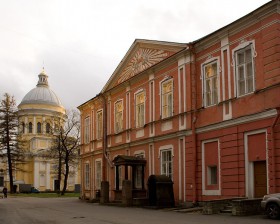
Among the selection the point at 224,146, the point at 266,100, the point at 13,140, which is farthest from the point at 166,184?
the point at 13,140

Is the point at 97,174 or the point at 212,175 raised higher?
the point at 212,175

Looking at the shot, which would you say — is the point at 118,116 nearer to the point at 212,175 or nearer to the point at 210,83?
the point at 210,83

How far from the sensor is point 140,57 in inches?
1168

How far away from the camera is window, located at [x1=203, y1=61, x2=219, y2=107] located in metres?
22.4

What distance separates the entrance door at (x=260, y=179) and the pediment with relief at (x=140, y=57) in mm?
8178

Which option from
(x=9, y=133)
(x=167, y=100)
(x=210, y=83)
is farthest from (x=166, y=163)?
(x=9, y=133)

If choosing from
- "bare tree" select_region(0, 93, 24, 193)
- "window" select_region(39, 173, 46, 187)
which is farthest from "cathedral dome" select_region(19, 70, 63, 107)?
"bare tree" select_region(0, 93, 24, 193)

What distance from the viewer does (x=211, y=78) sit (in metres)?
22.8

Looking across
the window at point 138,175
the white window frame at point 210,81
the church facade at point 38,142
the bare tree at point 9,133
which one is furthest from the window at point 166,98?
the church facade at point 38,142

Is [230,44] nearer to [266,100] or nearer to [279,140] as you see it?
[266,100]

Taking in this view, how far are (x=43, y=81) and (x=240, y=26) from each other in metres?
78.8

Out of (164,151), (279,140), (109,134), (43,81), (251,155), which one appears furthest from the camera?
(43,81)

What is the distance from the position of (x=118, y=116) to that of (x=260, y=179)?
50.5 ft

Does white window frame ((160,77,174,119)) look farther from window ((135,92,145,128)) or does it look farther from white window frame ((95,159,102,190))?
white window frame ((95,159,102,190))
